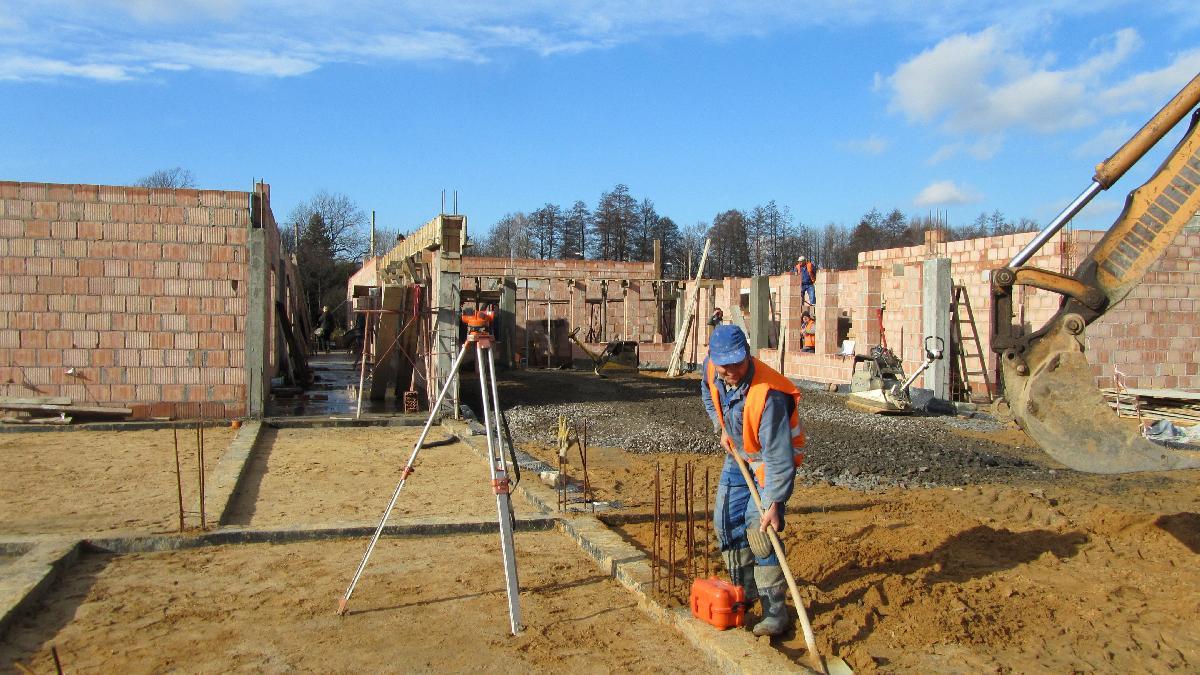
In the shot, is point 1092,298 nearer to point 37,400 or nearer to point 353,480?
point 353,480

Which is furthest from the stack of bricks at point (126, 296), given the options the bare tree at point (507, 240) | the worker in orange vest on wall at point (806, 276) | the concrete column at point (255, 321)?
the bare tree at point (507, 240)

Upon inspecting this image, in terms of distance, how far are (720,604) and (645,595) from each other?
686 millimetres

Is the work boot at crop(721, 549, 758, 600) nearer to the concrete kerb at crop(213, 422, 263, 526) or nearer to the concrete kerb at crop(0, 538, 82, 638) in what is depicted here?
the concrete kerb at crop(0, 538, 82, 638)

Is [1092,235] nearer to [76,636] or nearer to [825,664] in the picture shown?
[825,664]

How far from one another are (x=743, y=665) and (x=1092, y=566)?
3.03 m

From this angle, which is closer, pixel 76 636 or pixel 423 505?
pixel 76 636

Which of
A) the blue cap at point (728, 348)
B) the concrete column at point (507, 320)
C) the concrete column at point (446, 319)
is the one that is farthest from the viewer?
the concrete column at point (507, 320)

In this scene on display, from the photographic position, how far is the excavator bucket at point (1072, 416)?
17.9 ft

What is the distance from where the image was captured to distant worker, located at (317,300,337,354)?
36.1 metres

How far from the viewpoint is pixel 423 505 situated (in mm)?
7973

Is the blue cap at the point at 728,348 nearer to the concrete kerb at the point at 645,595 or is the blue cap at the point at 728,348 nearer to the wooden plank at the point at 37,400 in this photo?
Result: the concrete kerb at the point at 645,595

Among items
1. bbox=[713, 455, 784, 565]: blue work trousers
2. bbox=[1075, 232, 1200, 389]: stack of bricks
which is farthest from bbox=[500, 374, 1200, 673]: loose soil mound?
bbox=[1075, 232, 1200, 389]: stack of bricks

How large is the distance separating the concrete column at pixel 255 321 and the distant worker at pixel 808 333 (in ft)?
40.7

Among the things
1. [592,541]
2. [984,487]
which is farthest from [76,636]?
[984,487]
